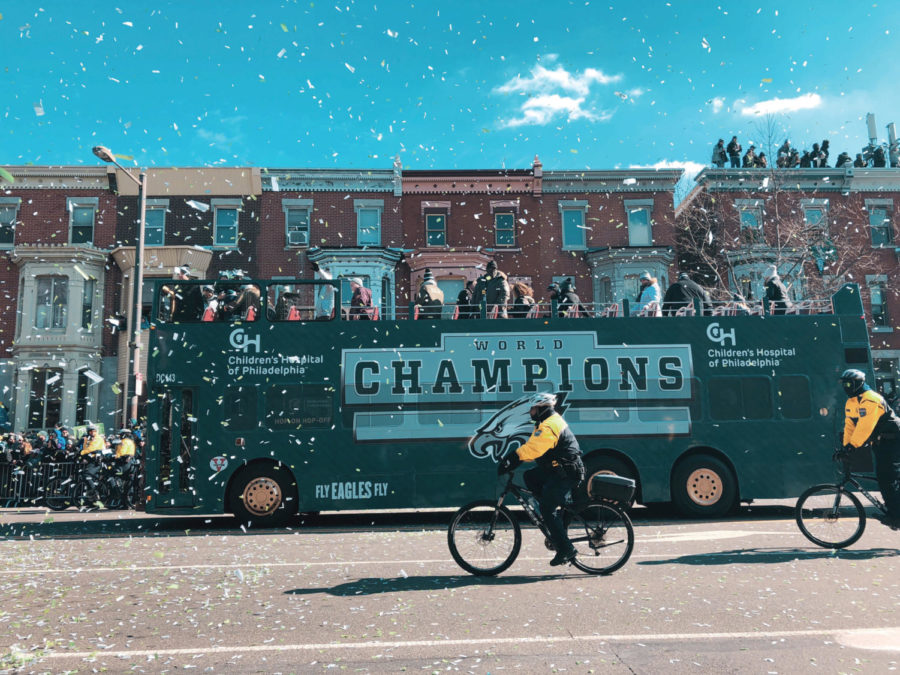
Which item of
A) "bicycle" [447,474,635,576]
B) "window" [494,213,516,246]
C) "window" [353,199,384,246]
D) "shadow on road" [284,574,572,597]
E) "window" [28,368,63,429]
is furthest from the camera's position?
"window" [494,213,516,246]

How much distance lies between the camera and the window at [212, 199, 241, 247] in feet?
92.7

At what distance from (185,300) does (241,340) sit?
127 centimetres

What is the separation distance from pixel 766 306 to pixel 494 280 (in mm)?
5111

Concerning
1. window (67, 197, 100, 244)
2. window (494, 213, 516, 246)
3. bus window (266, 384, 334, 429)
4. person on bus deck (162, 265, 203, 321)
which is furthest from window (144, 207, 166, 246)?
bus window (266, 384, 334, 429)

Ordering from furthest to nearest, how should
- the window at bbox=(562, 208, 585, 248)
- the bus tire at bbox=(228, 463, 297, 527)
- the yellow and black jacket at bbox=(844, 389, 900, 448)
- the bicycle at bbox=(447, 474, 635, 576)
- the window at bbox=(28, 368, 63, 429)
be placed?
the window at bbox=(562, 208, 585, 248) → the window at bbox=(28, 368, 63, 429) → the bus tire at bbox=(228, 463, 297, 527) → the yellow and black jacket at bbox=(844, 389, 900, 448) → the bicycle at bbox=(447, 474, 635, 576)

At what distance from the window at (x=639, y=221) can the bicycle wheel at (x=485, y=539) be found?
79.9ft

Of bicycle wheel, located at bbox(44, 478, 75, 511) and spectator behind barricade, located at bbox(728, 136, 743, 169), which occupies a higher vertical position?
spectator behind barricade, located at bbox(728, 136, 743, 169)

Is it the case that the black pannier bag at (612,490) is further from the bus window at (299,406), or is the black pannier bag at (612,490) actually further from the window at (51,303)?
the window at (51,303)

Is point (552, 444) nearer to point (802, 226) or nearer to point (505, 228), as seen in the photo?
point (505, 228)

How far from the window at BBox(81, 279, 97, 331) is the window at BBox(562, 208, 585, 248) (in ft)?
67.3

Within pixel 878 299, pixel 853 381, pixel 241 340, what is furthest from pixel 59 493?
pixel 878 299

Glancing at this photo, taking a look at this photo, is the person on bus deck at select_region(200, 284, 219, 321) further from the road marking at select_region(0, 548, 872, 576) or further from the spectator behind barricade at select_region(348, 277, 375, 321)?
the road marking at select_region(0, 548, 872, 576)

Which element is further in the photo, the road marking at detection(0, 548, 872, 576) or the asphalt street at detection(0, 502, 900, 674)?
the road marking at detection(0, 548, 872, 576)

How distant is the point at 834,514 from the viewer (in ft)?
27.0
